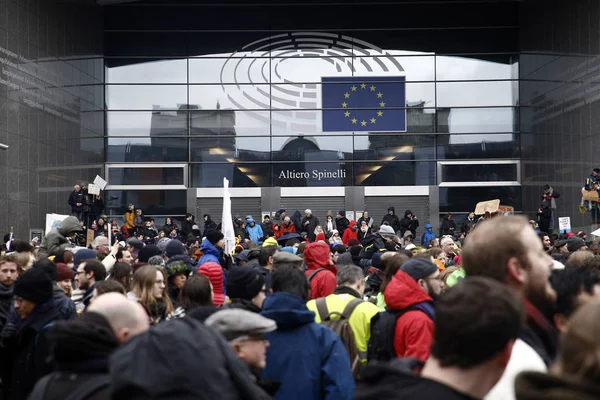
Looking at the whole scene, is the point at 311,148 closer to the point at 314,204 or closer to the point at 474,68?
the point at 314,204

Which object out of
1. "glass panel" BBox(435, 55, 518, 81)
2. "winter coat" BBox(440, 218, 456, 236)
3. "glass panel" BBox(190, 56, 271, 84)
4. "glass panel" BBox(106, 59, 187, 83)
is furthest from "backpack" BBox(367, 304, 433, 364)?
"glass panel" BBox(435, 55, 518, 81)

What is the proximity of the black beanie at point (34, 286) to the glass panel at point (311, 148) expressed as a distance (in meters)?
31.1

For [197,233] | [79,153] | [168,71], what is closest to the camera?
[197,233]

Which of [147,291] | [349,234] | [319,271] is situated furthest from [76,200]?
[147,291]

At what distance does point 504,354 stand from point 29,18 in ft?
98.6

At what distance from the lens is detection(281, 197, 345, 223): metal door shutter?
3775cm

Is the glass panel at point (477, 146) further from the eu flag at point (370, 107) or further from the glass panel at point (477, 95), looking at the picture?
the eu flag at point (370, 107)

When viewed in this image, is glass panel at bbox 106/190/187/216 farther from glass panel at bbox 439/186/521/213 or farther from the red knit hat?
the red knit hat

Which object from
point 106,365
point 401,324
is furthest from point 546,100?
point 106,365

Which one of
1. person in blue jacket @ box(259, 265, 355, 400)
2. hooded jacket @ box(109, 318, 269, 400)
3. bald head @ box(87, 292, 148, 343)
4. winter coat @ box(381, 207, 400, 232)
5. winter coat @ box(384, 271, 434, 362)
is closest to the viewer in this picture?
hooded jacket @ box(109, 318, 269, 400)

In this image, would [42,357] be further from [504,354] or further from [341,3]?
[341,3]

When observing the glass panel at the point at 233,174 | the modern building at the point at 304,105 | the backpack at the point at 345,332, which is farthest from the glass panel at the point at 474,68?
the backpack at the point at 345,332

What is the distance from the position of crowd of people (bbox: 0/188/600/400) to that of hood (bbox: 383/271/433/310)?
0.05 ft

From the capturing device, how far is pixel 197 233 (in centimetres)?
3397
